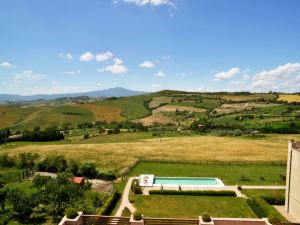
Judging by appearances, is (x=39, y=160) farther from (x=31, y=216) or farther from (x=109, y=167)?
(x=31, y=216)

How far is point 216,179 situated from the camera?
4619cm

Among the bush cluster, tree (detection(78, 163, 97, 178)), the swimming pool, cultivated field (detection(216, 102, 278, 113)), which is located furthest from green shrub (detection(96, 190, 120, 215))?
cultivated field (detection(216, 102, 278, 113))

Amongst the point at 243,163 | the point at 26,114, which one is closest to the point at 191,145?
the point at 243,163

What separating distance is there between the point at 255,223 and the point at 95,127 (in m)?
109

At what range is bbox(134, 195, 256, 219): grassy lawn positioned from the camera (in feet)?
109

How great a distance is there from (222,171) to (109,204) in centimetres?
2445

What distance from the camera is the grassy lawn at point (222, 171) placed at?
152ft

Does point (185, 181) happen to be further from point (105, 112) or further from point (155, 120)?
point (105, 112)

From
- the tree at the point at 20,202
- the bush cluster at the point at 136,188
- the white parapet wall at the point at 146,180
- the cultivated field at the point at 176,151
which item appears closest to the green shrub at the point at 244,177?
the cultivated field at the point at 176,151

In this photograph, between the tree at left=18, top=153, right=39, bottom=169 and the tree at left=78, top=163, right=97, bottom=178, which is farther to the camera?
the tree at left=18, top=153, right=39, bottom=169

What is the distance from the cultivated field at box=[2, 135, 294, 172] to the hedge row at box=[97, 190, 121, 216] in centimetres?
1514

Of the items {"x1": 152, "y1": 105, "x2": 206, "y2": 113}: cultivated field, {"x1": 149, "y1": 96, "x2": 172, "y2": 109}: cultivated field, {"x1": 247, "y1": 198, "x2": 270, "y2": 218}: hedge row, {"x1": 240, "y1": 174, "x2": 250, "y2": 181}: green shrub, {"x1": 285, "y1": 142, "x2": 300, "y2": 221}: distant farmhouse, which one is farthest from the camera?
{"x1": 149, "y1": 96, "x2": 172, "y2": 109}: cultivated field

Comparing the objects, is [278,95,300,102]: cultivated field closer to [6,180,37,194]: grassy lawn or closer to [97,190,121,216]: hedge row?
[97,190,121,216]: hedge row

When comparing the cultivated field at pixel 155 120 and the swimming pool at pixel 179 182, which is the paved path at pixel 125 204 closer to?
the swimming pool at pixel 179 182
